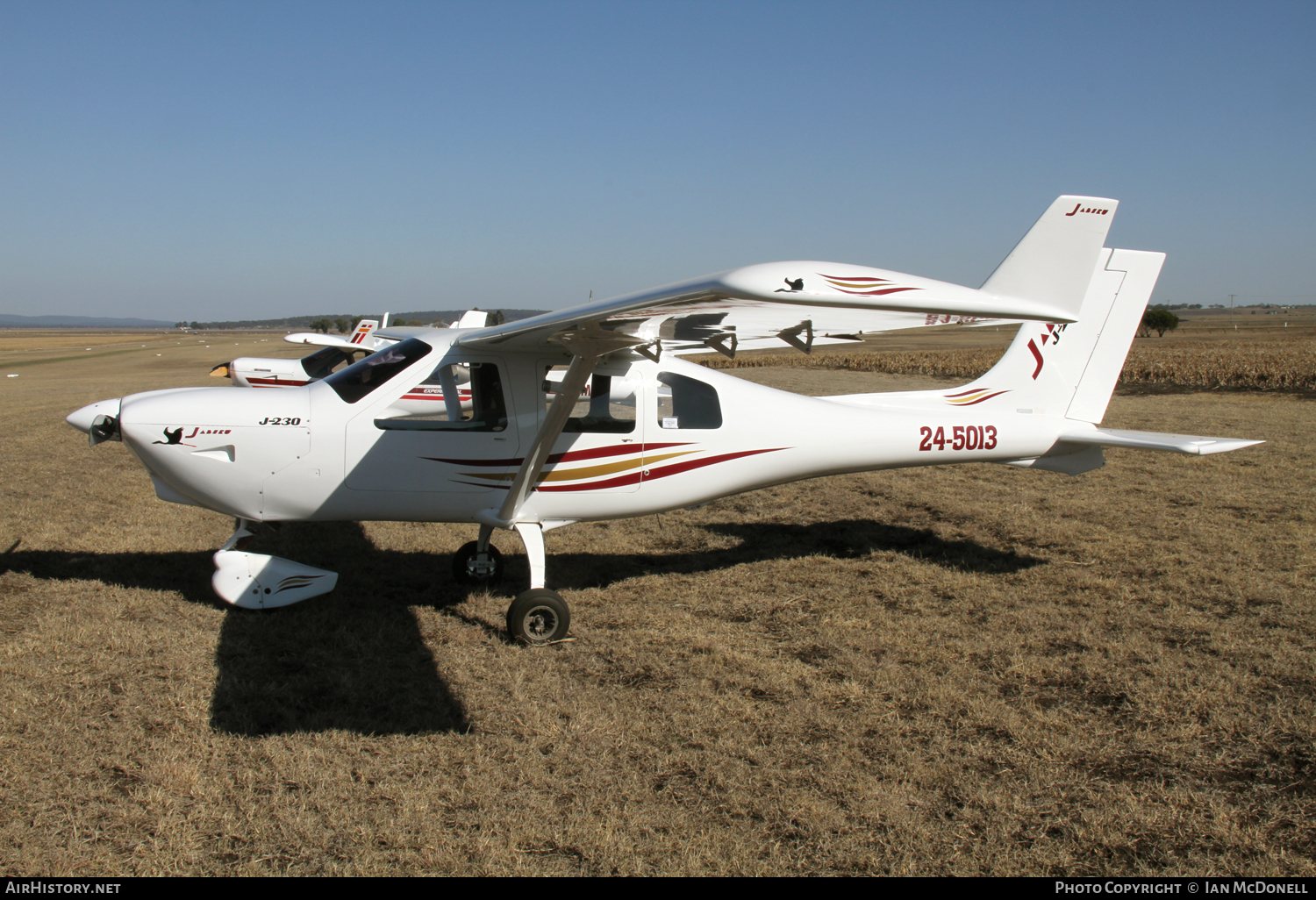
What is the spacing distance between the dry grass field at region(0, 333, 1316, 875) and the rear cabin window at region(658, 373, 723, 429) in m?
1.39

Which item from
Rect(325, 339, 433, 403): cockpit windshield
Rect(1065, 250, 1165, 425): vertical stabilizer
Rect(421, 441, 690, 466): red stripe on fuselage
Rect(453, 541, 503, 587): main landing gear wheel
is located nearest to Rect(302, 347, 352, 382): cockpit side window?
Rect(453, 541, 503, 587): main landing gear wheel

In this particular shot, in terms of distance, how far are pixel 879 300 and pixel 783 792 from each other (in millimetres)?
2178

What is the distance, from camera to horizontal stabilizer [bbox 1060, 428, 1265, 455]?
19.1 feet

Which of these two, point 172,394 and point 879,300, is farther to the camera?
point 172,394

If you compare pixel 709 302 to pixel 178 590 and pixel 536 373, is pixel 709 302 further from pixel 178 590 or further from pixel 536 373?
pixel 178 590

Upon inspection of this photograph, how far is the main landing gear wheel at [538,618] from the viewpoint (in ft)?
17.1

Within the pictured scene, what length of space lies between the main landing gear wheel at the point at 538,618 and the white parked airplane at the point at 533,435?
13 millimetres

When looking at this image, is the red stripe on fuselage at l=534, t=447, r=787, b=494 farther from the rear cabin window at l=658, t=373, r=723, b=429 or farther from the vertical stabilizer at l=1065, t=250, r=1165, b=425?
the vertical stabilizer at l=1065, t=250, r=1165, b=425

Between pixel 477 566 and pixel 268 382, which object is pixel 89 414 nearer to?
pixel 477 566

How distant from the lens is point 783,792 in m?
3.52

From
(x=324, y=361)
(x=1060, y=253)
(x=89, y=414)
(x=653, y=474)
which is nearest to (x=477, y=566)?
(x=653, y=474)

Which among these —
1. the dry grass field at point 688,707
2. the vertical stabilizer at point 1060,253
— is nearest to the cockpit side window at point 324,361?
the dry grass field at point 688,707

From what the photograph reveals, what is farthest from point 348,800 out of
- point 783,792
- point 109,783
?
point 783,792

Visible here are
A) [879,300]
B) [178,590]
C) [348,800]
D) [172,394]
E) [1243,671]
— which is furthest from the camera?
[178,590]
